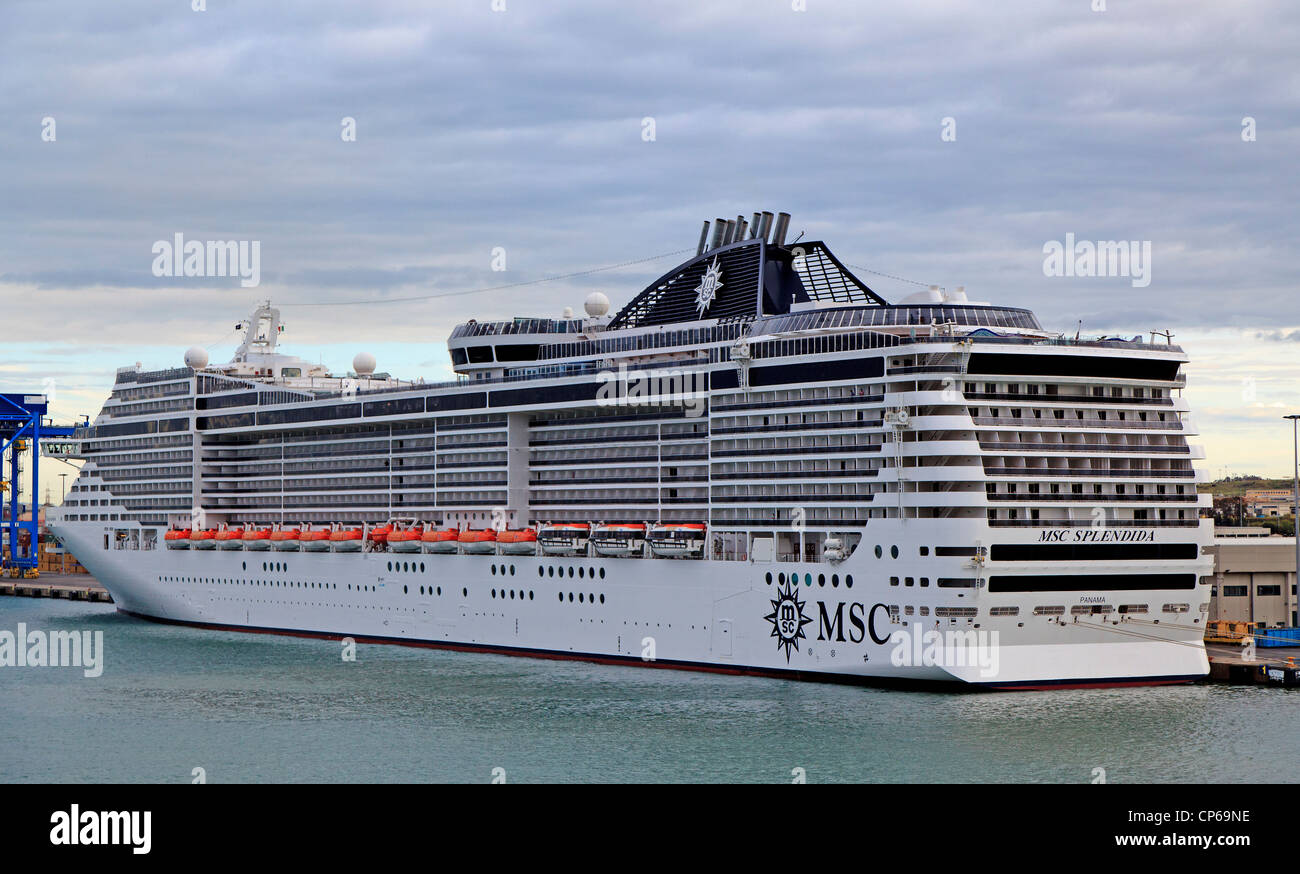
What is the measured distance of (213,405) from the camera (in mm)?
70250

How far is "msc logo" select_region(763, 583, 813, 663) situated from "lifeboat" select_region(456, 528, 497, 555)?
13.8m

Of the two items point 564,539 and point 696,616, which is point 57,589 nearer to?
point 564,539

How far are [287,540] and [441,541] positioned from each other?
10.1 meters

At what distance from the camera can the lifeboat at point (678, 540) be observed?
158ft

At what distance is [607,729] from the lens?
38.2 meters

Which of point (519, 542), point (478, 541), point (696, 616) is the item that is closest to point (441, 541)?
point (478, 541)

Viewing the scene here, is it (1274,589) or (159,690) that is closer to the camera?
(159,690)

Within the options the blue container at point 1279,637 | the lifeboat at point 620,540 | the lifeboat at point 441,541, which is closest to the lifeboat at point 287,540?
the lifeboat at point 441,541

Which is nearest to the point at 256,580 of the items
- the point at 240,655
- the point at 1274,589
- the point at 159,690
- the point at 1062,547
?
the point at 240,655

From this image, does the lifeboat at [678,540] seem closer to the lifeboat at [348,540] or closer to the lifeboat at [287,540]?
the lifeboat at [348,540]

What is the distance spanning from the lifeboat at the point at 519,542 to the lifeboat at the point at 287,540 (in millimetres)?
12980

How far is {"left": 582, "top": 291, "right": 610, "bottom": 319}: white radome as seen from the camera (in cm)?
6025
